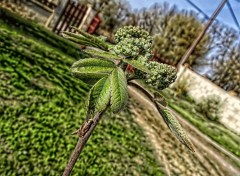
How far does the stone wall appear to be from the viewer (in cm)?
1372

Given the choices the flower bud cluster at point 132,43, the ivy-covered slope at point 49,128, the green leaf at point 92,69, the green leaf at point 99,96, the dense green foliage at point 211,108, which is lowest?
the ivy-covered slope at point 49,128

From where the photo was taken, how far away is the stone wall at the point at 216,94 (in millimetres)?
13719

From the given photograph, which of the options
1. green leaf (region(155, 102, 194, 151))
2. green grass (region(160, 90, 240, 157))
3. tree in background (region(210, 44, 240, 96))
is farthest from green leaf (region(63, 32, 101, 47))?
tree in background (region(210, 44, 240, 96))

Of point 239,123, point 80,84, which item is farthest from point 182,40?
point 80,84

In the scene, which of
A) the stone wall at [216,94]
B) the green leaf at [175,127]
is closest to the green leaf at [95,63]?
the green leaf at [175,127]

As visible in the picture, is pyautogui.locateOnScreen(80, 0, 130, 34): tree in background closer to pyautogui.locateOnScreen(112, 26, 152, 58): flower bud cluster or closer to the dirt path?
the dirt path

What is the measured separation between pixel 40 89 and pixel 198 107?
952 centimetres

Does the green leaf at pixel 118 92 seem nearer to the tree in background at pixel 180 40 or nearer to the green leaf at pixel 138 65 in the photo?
the green leaf at pixel 138 65

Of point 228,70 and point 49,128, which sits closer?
point 49,128

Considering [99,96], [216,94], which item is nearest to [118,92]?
[99,96]

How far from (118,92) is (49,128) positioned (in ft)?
10.2

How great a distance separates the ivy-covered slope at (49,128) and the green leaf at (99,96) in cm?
243

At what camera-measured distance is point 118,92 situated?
3.29ft

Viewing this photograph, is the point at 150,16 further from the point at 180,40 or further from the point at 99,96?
the point at 99,96
